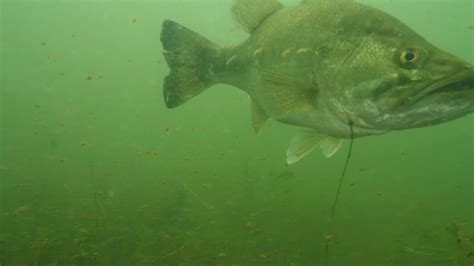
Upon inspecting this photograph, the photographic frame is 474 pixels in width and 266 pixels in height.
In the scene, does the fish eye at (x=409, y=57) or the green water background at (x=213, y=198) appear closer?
the fish eye at (x=409, y=57)

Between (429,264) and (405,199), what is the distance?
487cm

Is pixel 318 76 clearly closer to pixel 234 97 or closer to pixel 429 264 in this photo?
pixel 429 264

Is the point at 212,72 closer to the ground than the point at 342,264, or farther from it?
farther from it

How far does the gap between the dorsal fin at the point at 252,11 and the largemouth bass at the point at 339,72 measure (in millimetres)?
12

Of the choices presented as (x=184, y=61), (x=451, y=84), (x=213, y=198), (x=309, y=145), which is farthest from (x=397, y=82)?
(x=213, y=198)

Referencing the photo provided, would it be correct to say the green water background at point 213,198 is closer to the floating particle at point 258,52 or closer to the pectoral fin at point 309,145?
the floating particle at point 258,52

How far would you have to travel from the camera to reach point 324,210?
8.41 meters

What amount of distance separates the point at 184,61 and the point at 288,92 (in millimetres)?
2099

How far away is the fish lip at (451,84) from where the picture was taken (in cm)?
267

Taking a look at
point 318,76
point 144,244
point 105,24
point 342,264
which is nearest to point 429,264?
point 342,264

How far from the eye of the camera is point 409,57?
299 cm

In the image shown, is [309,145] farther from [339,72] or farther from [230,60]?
[230,60]

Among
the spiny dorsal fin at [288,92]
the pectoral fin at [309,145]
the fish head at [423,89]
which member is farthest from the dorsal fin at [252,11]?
the fish head at [423,89]

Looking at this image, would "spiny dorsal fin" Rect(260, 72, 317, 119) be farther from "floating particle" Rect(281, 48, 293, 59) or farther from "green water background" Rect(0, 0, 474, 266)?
"green water background" Rect(0, 0, 474, 266)
